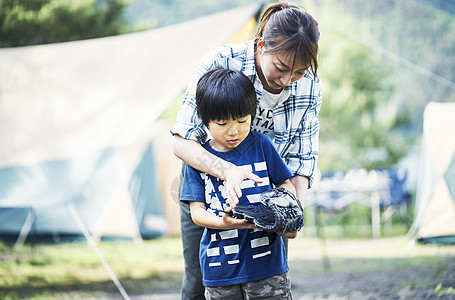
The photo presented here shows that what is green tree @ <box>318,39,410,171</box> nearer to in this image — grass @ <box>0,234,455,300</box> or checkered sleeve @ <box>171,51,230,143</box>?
grass @ <box>0,234,455,300</box>

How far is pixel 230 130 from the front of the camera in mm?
950

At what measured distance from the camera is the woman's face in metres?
0.96

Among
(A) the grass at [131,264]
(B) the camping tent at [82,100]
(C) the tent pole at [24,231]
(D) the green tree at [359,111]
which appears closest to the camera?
(B) the camping tent at [82,100]

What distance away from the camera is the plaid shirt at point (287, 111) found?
104 cm

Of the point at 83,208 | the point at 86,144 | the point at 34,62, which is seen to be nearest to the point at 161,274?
the point at 83,208

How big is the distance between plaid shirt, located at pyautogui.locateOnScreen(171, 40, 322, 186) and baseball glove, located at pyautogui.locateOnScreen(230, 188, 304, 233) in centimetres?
17

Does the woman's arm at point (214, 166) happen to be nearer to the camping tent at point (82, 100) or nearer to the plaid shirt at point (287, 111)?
the plaid shirt at point (287, 111)

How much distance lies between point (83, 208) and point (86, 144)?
0.62 metres

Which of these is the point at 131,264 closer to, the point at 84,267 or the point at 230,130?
the point at 84,267

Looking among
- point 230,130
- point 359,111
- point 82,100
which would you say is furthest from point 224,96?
point 359,111

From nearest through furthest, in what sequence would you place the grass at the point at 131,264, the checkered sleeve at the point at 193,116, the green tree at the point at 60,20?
the checkered sleeve at the point at 193,116 < the grass at the point at 131,264 < the green tree at the point at 60,20

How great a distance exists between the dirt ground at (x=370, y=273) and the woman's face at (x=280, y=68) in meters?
1.62

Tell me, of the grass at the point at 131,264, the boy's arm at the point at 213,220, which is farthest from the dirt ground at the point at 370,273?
the boy's arm at the point at 213,220

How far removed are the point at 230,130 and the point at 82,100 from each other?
1926 millimetres
